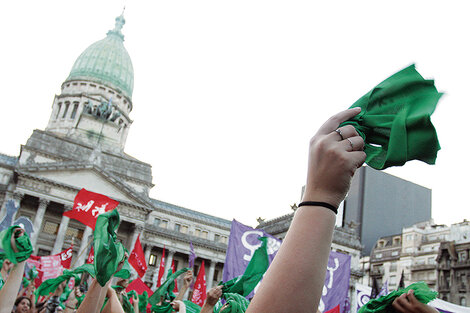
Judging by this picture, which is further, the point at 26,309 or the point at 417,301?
the point at 26,309

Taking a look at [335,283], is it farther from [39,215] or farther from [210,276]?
[210,276]

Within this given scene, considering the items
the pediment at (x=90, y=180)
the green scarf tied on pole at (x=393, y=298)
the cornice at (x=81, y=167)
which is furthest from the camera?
the pediment at (x=90, y=180)

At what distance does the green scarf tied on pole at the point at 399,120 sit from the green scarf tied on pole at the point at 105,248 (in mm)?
2148

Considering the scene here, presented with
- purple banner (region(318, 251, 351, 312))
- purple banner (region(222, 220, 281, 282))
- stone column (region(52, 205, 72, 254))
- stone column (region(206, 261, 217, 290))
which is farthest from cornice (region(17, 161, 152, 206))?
purple banner (region(222, 220, 281, 282))

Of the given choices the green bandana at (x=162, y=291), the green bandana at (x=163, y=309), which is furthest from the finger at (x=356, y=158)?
the green bandana at (x=162, y=291)

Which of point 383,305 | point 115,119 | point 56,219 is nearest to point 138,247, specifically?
point 383,305

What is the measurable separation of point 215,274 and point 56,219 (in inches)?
851

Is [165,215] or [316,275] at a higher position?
[165,215]

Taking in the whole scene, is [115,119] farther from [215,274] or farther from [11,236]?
[11,236]

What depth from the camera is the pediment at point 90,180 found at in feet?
140

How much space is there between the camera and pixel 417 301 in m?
2.05

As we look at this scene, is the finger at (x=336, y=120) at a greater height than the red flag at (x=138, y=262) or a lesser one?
lesser

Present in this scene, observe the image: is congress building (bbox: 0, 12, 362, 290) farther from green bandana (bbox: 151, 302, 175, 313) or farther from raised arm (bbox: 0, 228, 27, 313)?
raised arm (bbox: 0, 228, 27, 313)

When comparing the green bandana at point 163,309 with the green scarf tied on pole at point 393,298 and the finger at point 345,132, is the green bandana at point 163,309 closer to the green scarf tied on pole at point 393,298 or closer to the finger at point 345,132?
the green scarf tied on pole at point 393,298
